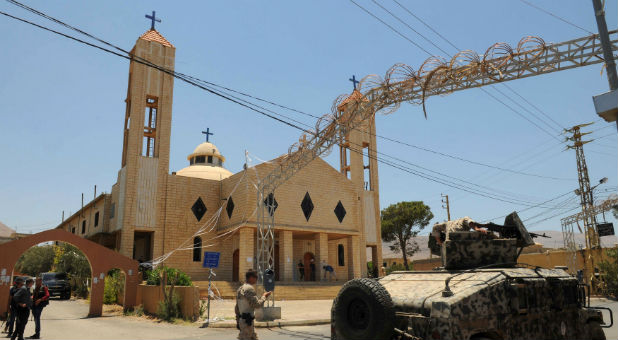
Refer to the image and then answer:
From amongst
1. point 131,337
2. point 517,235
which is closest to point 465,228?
point 517,235

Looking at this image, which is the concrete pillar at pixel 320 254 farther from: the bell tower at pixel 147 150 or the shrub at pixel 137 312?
the shrub at pixel 137 312

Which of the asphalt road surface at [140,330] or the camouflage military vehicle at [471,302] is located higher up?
the camouflage military vehicle at [471,302]

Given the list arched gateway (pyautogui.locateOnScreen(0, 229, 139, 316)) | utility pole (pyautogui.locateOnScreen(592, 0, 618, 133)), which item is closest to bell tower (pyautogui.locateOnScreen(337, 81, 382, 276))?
arched gateway (pyautogui.locateOnScreen(0, 229, 139, 316))

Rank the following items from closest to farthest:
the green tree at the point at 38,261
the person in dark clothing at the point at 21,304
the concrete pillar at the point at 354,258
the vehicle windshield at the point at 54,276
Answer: the person in dark clothing at the point at 21,304 → the vehicle windshield at the point at 54,276 → the concrete pillar at the point at 354,258 → the green tree at the point at 38,261

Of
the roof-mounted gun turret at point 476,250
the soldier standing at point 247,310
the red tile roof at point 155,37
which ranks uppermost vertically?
the red tile roof at point 155,37

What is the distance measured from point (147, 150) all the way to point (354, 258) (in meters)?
14.7

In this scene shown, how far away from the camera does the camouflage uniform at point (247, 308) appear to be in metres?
6.55

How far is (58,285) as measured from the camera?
85.1 feet

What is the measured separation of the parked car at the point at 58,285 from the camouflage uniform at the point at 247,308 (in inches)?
929

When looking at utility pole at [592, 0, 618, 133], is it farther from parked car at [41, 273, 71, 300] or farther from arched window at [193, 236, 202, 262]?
parked car at [41, 273, 71, 300]

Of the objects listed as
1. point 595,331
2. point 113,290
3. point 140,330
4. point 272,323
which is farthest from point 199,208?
point 595,331

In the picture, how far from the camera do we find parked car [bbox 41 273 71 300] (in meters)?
25.7

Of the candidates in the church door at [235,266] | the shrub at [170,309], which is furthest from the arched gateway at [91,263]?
the church door at [235,266]

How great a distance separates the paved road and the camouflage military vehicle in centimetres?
554
